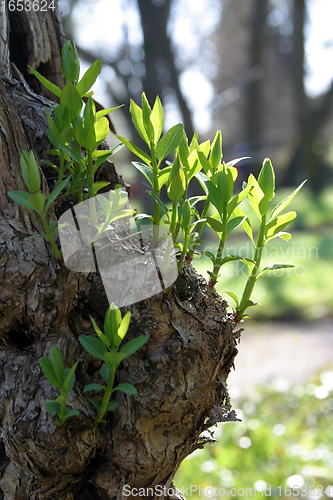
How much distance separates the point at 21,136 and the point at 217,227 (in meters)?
0.42

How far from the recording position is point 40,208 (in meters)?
0.50

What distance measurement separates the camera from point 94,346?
516mm

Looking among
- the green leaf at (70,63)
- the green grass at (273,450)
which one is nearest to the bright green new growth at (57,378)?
the green leaf at (70,63)

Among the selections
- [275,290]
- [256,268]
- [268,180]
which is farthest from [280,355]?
[268,180]

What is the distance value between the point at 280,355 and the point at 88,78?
3436 mm

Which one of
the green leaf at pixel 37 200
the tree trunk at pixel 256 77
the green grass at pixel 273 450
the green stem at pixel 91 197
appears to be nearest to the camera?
the green leaf at pixel 37 200

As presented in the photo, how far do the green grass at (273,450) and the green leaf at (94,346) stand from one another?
1333mm

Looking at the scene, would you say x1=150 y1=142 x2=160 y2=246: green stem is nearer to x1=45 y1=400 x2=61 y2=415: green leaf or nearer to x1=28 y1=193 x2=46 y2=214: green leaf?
x1=28 y1=193 x2=46 y2=214: green leaf

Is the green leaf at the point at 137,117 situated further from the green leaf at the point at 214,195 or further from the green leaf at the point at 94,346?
the green leaf at the point at 94,346

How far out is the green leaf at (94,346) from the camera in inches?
20.2

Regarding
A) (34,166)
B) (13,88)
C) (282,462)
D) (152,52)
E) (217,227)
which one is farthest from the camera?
(152,52)

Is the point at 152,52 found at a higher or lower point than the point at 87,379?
higher

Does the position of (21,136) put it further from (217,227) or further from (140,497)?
(140,497)

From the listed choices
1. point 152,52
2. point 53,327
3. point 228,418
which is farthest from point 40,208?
point 152,52
